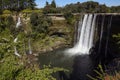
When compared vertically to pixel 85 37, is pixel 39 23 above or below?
above

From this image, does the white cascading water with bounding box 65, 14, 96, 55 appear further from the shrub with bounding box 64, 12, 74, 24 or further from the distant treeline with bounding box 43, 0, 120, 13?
the distant treeline with bounding box 43, 0, 120, 13

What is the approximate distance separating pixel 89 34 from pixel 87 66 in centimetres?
890

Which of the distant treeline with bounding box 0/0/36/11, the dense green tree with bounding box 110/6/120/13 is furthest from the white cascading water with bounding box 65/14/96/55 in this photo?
the distant treeline with bounding box 0/0/36/11

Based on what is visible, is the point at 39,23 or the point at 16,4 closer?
the point at 39,23

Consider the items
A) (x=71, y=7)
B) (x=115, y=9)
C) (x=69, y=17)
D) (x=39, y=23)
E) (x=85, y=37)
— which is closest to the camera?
(x=85, y=37)

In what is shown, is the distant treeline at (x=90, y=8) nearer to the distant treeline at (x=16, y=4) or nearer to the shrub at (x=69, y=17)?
the distant treeline at (x=16, y=4)

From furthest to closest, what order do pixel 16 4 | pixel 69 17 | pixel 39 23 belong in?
pixel 16 4 < pixel 69 17 < pixel 39 23

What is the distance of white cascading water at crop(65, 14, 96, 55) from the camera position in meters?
27.3

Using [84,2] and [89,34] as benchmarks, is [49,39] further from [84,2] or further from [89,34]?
[84,2]

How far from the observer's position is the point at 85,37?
28828mm

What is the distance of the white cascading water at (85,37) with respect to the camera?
27266 millimetres

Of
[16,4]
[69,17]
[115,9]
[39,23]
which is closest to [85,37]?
[69,17]

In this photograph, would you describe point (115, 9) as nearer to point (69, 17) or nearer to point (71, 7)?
point (71, 7)

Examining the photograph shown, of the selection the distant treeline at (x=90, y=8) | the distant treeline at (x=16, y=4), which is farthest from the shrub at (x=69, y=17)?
the distant treeline at (x=16, y=4)
